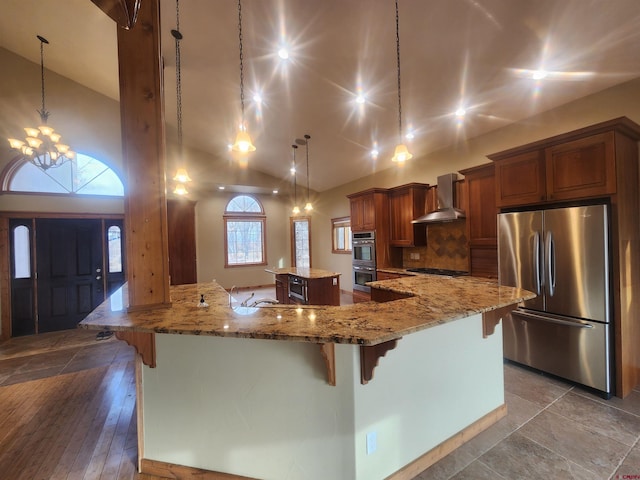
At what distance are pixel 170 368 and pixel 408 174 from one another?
4.91 m

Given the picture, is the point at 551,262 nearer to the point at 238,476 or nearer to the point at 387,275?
the point at 387,275

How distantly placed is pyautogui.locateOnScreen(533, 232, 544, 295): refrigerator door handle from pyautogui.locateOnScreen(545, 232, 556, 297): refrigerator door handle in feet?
0.24

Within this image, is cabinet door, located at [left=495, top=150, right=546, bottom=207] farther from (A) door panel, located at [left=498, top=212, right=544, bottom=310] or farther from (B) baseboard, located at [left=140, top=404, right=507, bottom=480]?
(B) baseboard, located at [left=140, top=404, right=507, bottom=480]

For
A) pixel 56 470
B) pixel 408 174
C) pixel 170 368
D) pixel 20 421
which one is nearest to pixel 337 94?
pixel 408 174

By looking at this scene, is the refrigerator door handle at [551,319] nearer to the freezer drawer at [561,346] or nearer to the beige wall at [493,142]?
the freezer drawer at [561,346]

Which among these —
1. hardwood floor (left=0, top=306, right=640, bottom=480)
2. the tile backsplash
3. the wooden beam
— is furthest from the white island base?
the tile backsplash

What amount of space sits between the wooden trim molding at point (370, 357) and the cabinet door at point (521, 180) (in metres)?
2.57

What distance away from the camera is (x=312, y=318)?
1.41 m

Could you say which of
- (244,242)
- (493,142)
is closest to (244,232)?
(244,242)

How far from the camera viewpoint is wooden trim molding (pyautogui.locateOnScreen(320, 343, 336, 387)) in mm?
1354

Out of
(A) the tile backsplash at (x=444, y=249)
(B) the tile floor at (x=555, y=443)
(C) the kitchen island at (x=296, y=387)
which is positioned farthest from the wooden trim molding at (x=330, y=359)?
(A) the tile backsplash at (x=444, y=249)

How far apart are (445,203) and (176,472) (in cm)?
433

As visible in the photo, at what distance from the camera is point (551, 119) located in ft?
10.7

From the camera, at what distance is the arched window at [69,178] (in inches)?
179
